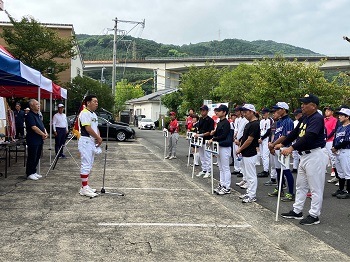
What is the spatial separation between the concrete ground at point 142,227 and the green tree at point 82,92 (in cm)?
2152

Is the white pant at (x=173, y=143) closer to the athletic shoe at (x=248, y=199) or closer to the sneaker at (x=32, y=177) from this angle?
the sneaker at (x=32, y=177)

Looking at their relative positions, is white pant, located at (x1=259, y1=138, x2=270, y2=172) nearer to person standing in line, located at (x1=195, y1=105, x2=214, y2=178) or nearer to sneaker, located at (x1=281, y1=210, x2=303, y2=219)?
person standing in line, located at (x1=195, y1=105, x2=214, y2=178)

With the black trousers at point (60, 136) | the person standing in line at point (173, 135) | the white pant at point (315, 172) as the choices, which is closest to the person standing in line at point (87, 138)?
the white pant at point (315, 172)

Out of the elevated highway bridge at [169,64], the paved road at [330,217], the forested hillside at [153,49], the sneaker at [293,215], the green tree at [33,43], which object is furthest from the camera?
the forested hillside at [153,49]

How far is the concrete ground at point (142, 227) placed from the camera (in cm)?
454

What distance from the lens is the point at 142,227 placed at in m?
5.57

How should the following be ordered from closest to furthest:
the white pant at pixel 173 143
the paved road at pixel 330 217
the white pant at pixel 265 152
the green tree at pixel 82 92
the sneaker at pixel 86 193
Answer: the paved road at pixel 330 217, the sneaker at pixel 86 193, the white pant at pixel 265 152, the white pant at pixel 173 143, the green tree at pixel 82 92

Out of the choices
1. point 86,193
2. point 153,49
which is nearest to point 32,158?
point 86,193

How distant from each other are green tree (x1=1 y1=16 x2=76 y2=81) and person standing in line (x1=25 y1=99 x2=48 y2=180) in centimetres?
1575

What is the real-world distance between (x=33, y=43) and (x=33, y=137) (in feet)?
53.6

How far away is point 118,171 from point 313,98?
22.5ft

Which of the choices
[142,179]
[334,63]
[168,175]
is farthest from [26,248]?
[334,63]

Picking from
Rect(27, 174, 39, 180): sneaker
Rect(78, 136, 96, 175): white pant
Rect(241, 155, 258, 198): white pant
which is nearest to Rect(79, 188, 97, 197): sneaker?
Rect(78, 136, 96, 175): white pant

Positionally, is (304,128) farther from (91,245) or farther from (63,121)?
(63,121)
